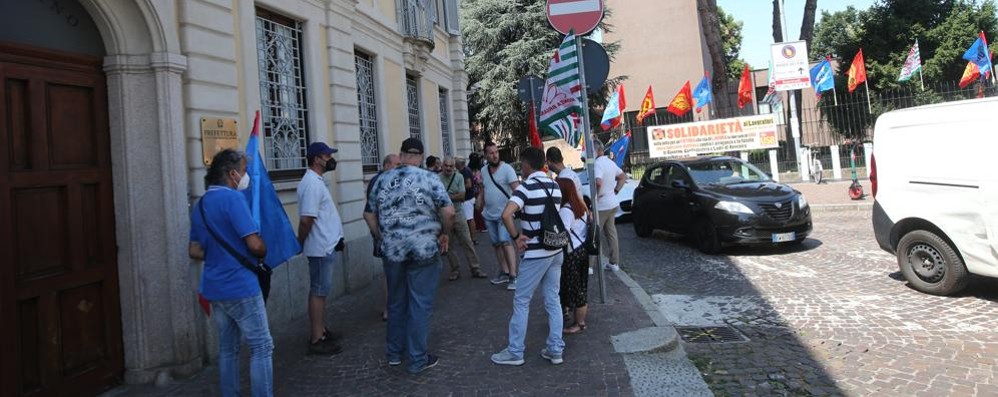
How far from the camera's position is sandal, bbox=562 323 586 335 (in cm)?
529

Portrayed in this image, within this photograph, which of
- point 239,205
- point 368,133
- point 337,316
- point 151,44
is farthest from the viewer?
point 368,133

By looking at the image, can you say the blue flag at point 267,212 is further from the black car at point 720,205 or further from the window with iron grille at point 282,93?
the black car at point 720,205

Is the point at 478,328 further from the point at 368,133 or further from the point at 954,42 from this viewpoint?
the point at 954,42

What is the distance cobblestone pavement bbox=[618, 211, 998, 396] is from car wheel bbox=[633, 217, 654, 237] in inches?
87.2

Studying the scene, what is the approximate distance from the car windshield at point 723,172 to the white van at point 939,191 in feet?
9.73

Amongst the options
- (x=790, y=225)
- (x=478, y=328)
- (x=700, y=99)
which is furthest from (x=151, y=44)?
(x=700, y=99)

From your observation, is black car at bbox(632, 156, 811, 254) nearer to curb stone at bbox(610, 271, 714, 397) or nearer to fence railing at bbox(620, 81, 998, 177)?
curb stone at bbox(610, 271, 714, 397)

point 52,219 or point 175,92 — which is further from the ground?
point 175,92

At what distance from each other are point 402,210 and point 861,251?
7.07m

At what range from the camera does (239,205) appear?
3.52 meters

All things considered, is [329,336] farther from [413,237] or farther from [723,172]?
[723,172]

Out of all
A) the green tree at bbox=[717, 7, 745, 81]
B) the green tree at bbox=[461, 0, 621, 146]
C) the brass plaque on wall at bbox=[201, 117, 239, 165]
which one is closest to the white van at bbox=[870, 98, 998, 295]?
the brass plaque on wall at bbox=[201, 117, 239, 165]

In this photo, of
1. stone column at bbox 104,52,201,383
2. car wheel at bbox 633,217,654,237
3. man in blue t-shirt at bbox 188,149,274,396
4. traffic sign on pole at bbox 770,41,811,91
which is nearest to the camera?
man in blue t-shirt at bbox 188,149,274,396

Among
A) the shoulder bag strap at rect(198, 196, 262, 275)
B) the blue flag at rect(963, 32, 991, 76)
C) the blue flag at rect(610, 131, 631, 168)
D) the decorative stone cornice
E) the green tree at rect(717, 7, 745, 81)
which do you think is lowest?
the shoulder bag strap at rect(198, 196, 262, 275)
